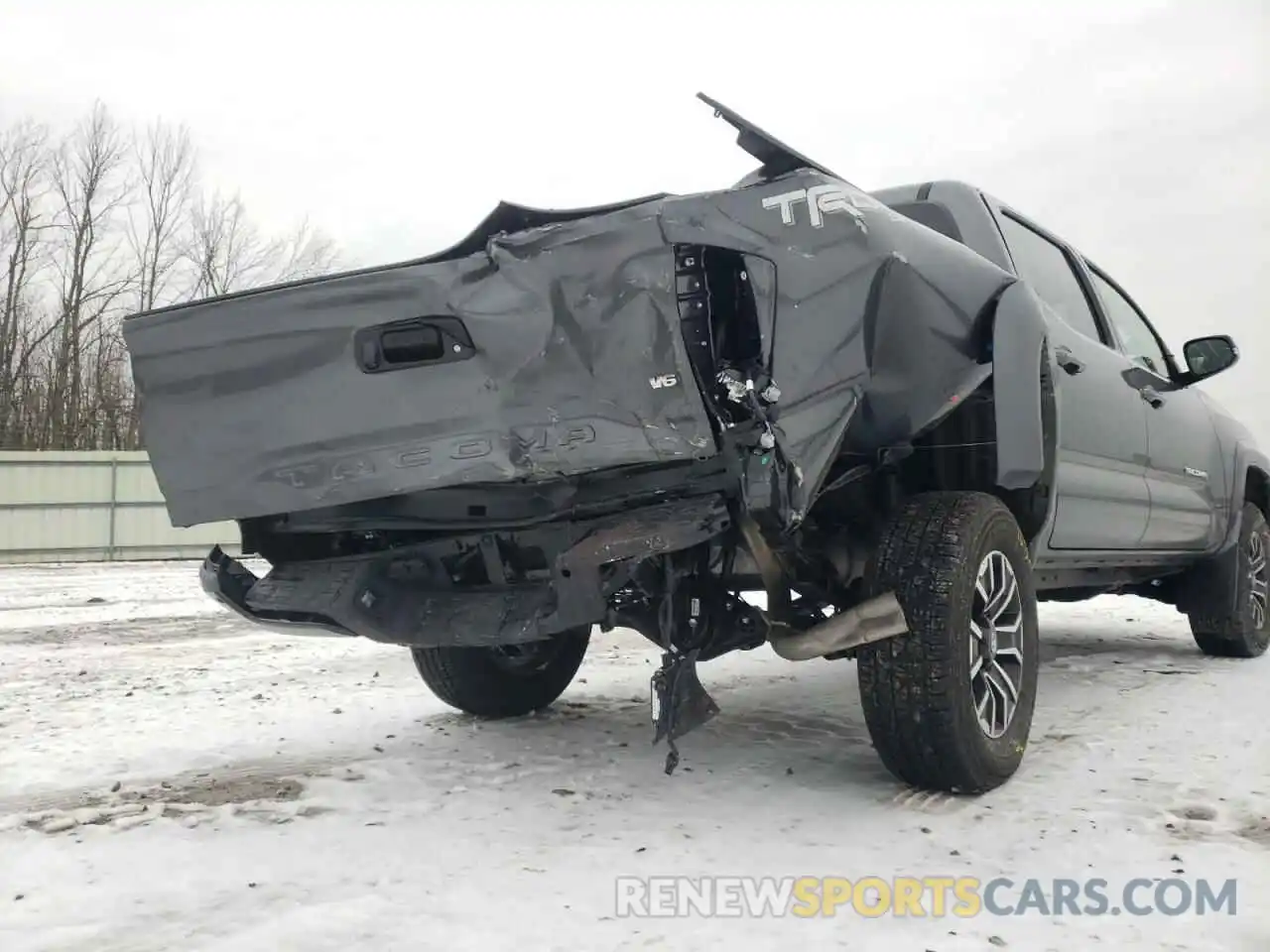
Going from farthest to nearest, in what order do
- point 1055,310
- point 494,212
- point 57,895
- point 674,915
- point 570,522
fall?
point 1055,310
point 570,522
point 494,212
point 57,895
point 674,915

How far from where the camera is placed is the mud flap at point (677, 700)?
269 cm

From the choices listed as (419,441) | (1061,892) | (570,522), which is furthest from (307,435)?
(1061,892)

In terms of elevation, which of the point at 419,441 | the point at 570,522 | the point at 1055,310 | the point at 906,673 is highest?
the point at 1055,310

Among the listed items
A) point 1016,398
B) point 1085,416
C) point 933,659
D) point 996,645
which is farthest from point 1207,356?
point 933,659

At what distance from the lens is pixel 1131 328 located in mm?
4926

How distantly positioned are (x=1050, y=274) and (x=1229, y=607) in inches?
92.3

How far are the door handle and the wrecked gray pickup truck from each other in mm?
41

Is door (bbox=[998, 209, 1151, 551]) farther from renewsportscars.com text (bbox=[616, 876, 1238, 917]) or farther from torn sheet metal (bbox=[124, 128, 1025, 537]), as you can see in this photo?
renewsportscars.com text (bbox=[616, 876, 1238, 917])

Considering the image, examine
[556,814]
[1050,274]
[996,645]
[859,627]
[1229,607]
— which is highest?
[1050,274]

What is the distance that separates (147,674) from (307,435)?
3.33 metres

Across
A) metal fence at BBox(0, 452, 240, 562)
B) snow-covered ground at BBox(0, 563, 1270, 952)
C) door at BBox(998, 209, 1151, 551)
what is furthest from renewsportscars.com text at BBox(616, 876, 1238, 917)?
metal fence at BBox(0, 452, 240, 562)

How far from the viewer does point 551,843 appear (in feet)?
8.68

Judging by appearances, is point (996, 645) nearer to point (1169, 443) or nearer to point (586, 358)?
point (586, 358)

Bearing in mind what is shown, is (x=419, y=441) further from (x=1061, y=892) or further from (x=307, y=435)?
(x=1061, y=892)
